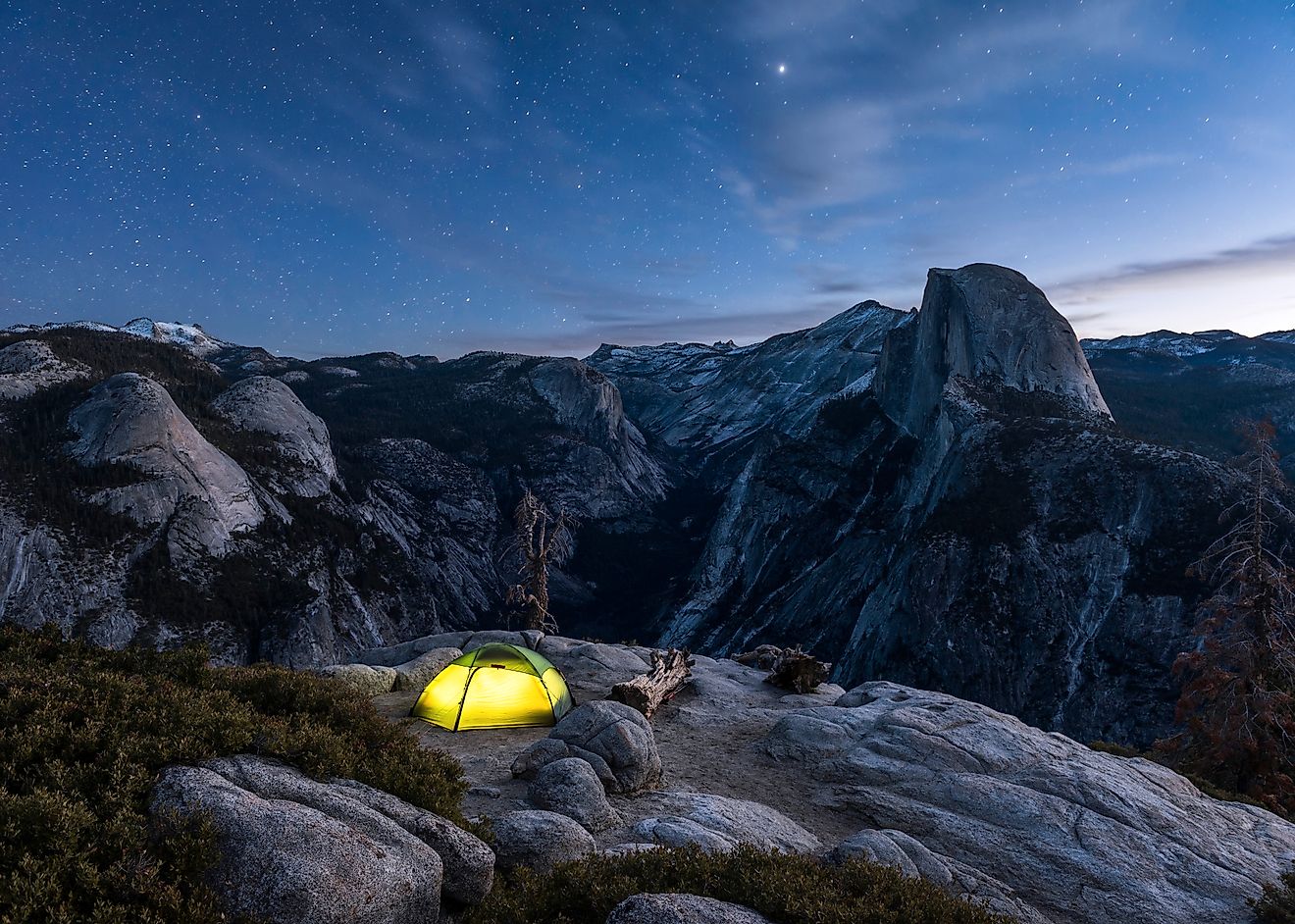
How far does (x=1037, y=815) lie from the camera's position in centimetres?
1199

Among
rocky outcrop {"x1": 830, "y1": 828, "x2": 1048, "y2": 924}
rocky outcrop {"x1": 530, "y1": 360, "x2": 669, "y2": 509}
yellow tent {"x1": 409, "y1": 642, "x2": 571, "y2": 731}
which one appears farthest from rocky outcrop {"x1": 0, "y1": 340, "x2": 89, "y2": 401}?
rocky outcrop {"x1": 830, "y1": 828, "x2": 1048, "y2": 924}

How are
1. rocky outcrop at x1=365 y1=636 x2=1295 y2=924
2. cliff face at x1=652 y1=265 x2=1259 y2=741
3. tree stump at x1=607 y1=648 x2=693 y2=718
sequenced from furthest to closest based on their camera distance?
cliff face at x1=652 y1=265 x2=1259 y2=741
tree stump at x1=607 y1=648 x2=693 y2=718
rocky outcrop at x1=365 y1=636 x2=1295 y2=924

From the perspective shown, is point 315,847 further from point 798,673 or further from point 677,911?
point 798,673

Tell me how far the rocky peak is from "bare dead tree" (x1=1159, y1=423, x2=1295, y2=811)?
2222 inches

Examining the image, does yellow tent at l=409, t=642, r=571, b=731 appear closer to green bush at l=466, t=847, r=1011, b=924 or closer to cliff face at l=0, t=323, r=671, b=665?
green bush at l=466, t=847, r=1011, b=924

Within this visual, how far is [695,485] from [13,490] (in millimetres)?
126328

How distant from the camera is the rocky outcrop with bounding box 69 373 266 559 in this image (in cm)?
5288

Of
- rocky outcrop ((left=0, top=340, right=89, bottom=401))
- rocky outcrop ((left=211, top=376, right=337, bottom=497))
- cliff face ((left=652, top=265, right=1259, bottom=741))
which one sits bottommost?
cliff face ((left=652, top=265, right=1259, bottom=741))

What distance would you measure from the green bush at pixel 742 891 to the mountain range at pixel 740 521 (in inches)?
1713

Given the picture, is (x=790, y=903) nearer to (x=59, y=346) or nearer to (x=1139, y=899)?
(x=1139, y=899)

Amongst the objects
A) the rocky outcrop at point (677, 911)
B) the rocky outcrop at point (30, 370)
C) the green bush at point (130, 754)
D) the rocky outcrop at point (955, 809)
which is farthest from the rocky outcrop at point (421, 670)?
the rocky outcrop at point (30, 370)

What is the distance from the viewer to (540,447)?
128 metres

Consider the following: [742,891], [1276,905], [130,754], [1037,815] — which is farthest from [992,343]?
[130,754]


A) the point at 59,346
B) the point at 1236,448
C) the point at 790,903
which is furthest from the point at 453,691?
the point at 1236,448
